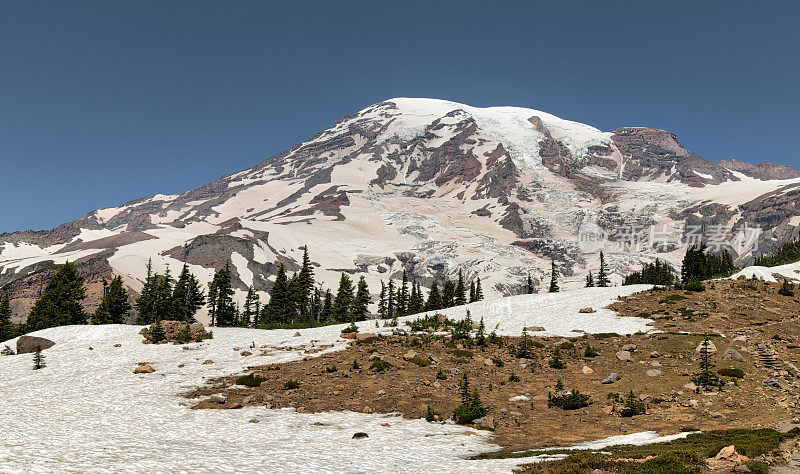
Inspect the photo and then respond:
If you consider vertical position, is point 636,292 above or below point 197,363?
above

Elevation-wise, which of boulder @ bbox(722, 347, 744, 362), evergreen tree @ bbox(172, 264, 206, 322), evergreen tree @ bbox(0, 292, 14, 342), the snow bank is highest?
the snow bank

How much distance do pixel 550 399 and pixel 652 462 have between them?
11293 mm

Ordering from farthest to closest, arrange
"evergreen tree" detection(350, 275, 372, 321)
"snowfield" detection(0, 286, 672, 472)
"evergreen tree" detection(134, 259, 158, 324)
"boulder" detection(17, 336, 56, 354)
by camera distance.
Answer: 1. "evergreen tree" detection(350, 275, 372, 321)
2. "evergreen tree" detection(134, 259, 158, 324)
3. "boulder" detection(17, 336, 56, 354)
4. "snowfield" detection(0, 286, 672, 472)

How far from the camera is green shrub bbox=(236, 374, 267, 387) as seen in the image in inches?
1031

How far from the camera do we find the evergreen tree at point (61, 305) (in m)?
64.2

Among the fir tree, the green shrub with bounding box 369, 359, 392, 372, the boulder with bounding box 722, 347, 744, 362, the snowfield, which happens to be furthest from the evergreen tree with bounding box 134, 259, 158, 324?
the boulder with bounding box 722, 347, 744, 362

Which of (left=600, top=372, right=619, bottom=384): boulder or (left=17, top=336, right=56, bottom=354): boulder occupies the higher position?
(left=17, top=336, right=56, bottom=354): boulder

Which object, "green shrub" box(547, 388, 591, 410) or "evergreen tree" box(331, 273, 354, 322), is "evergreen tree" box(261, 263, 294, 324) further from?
"green shrub" box(547, 388, 591, 410)

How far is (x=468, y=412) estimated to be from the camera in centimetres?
2044

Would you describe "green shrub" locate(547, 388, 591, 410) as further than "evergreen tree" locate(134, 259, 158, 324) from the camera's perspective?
No

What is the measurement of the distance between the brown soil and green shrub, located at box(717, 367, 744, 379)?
499 mm

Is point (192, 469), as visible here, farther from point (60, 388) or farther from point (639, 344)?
point (639, 344)

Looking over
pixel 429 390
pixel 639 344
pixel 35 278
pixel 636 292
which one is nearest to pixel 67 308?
pixel 429 390

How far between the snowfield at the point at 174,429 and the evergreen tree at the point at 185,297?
117 ft
